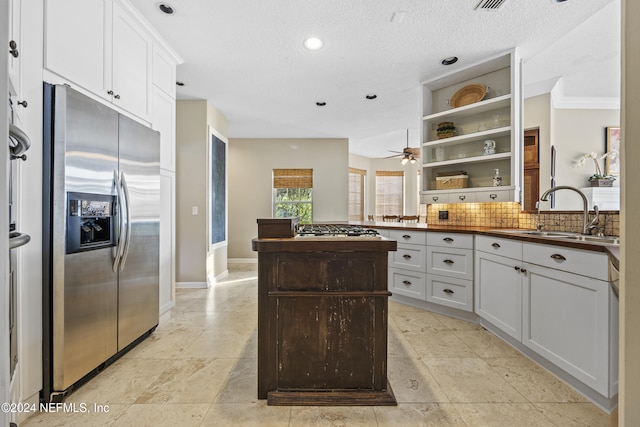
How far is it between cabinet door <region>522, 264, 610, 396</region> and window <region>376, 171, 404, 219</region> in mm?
6618

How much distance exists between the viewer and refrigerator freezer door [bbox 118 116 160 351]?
6.75ft

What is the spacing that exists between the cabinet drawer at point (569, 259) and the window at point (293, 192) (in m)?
4.66

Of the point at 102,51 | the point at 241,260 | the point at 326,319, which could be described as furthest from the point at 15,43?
the point at 241,260

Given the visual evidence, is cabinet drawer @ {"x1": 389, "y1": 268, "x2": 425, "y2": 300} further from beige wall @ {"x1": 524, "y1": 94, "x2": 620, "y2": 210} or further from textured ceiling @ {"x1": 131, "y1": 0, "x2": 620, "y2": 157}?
beige wall @ {"x1": 524, "y1": 94, "x2": 620, "y2": 210}

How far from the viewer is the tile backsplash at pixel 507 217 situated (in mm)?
2180

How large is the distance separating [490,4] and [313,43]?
1463 mm

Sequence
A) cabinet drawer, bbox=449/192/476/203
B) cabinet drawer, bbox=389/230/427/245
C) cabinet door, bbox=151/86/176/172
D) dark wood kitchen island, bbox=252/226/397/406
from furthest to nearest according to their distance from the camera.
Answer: cabinet drawer, bbox=449/192/476/203, cabinet drawer, bbox=389/230/427/245, cabinet door, bbox=151/86/176/172, dark wood kitchen island, bbox=252/226/397/406

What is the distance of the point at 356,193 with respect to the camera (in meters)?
8.41

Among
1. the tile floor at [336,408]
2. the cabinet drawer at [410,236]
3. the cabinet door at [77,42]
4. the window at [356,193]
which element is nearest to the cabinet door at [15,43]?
the cabinet door at [77,42]

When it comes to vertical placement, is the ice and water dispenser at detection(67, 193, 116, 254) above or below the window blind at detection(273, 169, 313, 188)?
below

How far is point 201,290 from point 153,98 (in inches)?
98.4

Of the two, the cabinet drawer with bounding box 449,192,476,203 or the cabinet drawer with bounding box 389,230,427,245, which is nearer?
the cabinet drawer with bounding box 389,230,427,245

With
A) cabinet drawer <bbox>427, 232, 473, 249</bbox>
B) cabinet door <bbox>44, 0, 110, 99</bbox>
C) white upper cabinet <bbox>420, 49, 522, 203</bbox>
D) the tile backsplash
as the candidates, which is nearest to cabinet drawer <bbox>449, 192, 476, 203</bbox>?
white upper cabinet <bbox>420, 49, 522, 203</bbox>
